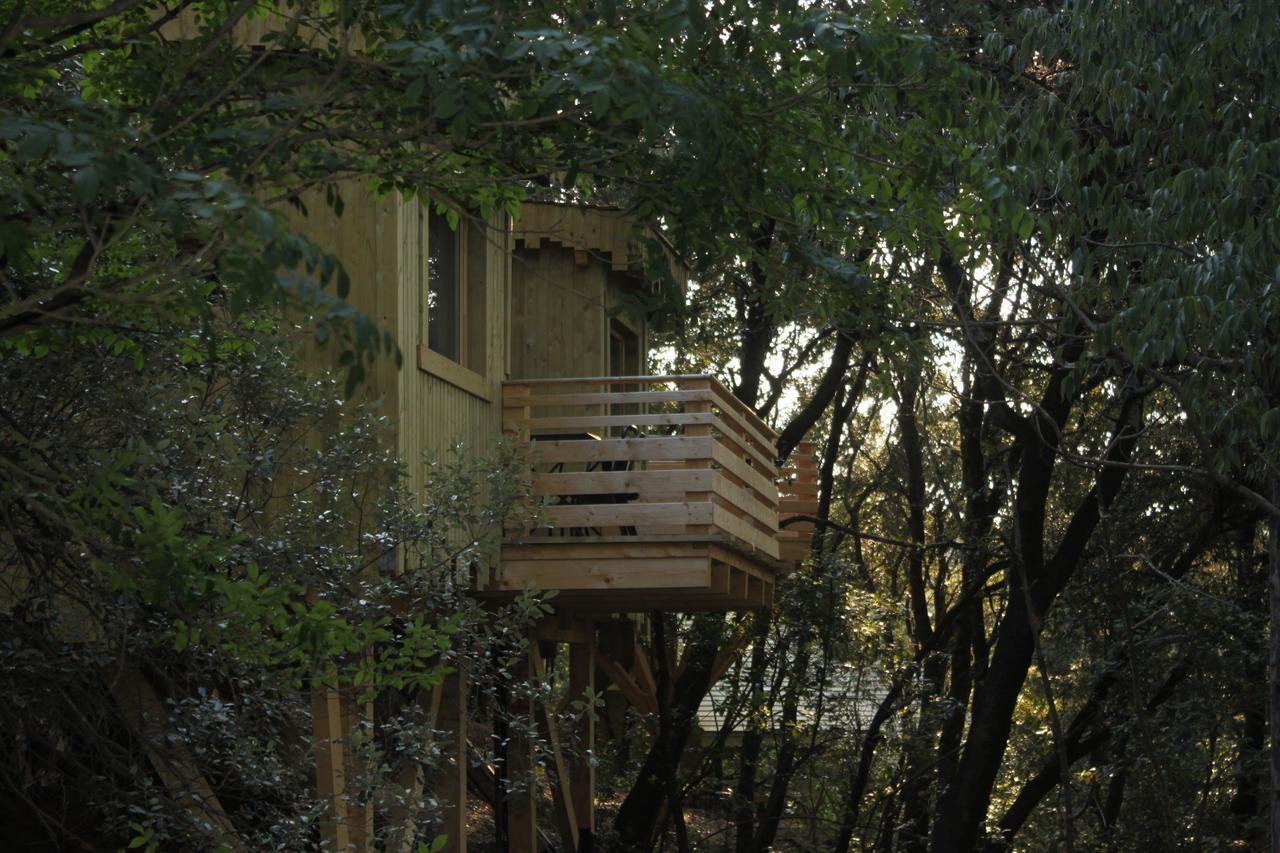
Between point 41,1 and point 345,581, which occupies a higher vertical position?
point 41,1

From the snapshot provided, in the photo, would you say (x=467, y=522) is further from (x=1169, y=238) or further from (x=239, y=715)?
(x=1169, y=238)

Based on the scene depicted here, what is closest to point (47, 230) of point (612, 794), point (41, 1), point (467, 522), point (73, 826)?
point (41, 1)

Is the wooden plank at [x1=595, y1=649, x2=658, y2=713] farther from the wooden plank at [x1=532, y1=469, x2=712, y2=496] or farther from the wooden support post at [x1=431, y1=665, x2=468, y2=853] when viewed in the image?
the wooden plank at [x1=532, y1=469, x2=712, y2=496]

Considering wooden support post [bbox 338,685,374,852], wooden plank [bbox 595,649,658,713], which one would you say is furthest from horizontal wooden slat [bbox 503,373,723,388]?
wooden plank [bbox 595,649,658,713]

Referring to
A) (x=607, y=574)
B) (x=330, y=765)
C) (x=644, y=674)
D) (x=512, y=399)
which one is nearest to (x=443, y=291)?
(x=512, y=399)

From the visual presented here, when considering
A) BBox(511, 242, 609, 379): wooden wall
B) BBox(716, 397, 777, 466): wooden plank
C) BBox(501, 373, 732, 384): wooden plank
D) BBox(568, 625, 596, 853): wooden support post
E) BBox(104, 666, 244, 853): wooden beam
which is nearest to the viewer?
BBox(104, 666, 244, 853): wooden beam

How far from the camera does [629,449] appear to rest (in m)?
11.6

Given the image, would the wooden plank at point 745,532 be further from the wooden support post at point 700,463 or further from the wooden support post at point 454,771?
the wooden support post at point 454,771

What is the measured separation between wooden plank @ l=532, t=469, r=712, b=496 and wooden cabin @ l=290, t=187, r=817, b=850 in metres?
0.01

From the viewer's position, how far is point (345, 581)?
7.91m

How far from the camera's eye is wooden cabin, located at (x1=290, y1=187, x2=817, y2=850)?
10.5 metres

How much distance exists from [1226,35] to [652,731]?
10488 mm

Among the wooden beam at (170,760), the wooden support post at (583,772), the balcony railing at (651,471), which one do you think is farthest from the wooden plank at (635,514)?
the wooden support post at (583,772)

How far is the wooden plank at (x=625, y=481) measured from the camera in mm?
11461
